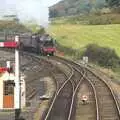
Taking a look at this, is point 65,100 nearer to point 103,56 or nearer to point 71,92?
point 71,92

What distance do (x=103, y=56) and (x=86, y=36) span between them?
2977 cm

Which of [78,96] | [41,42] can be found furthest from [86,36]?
[78,96]

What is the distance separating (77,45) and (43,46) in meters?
11.8

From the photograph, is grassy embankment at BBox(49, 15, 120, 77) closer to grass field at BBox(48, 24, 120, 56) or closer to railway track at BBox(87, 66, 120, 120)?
grass field at BBox(48, 24, 120, 56)

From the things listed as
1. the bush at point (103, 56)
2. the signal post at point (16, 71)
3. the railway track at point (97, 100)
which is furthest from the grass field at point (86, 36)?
the signal post at point (16, 71)

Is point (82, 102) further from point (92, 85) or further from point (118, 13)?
point (118, 13)

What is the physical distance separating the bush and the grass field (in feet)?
26.0

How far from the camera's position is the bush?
193 feet

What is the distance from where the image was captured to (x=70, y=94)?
3628 centimetres

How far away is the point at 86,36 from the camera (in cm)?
9112

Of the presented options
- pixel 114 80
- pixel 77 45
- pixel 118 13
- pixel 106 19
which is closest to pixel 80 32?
pixel 77 45

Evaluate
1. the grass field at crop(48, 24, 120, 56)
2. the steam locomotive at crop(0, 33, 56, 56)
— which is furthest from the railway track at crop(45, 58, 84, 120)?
the grass field at crop(48, 24, 120, 56)

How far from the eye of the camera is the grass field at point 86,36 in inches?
3223

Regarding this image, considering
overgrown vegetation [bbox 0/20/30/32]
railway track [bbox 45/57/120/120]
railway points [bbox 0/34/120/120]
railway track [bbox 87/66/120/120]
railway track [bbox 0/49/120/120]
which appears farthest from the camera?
overgrown vegetation [bbox 0/20/30/32]
